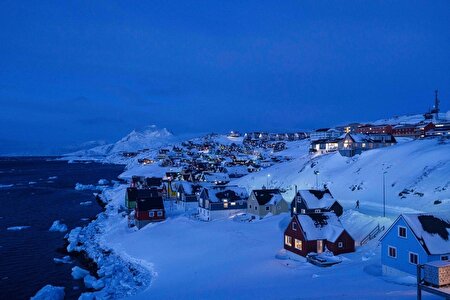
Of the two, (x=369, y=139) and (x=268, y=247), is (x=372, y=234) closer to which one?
(x=268, y=247)

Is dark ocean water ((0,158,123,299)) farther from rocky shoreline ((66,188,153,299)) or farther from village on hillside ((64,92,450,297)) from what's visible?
village on hillside ((64,92,450,297))

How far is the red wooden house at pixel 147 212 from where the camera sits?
155 ft

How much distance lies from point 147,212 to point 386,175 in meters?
32.1

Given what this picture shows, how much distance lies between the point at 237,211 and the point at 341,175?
19447 mm

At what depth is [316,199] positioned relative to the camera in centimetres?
4184

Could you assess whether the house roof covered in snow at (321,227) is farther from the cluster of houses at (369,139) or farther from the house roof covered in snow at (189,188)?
the cluster of houses at (369,139)

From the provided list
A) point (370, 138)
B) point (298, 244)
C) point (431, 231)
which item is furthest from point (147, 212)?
point (370, 138)

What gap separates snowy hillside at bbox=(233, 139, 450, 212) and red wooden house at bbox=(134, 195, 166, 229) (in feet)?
65.3

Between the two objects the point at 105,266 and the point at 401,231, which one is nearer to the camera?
the point at 401,231

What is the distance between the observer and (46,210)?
2554 inches

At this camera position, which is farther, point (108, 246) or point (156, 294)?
point (108, 246)

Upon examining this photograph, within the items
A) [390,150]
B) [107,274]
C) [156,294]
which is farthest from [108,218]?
[390,150]

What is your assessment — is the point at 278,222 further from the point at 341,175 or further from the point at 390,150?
the point at 390,150

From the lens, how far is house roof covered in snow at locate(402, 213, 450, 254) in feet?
70.5
